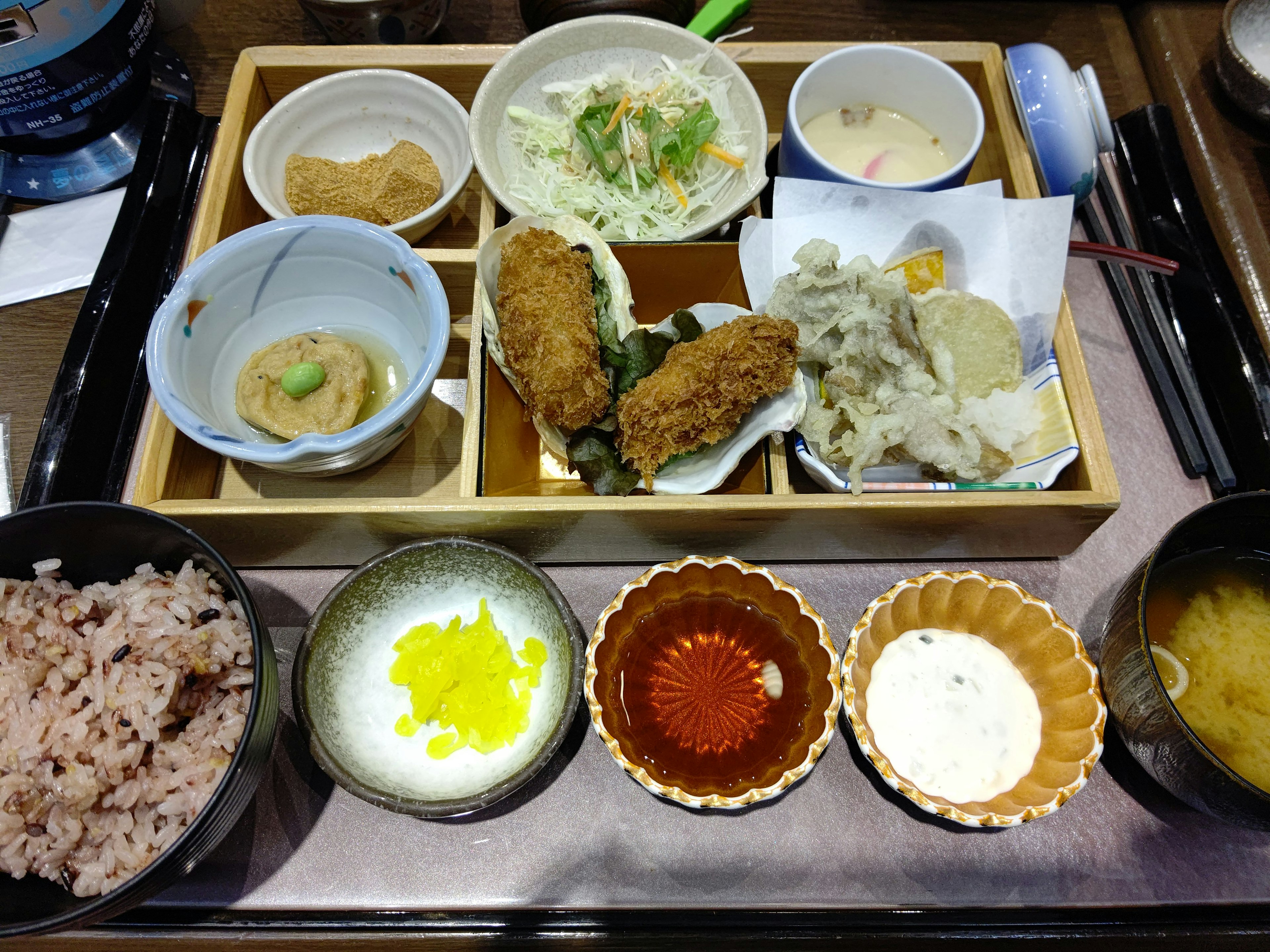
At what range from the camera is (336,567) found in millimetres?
1629

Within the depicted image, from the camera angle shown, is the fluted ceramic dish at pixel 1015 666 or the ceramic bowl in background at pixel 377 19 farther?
the ceramic bowl in background at pixel 377 19

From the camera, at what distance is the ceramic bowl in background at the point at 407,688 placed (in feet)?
4.12

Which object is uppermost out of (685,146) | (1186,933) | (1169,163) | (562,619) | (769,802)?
(685,146)

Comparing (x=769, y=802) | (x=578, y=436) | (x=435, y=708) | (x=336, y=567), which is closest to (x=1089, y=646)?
(x=769, y=802)

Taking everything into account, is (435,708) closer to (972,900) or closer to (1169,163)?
(972,900)

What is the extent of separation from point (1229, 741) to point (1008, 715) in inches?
14.8

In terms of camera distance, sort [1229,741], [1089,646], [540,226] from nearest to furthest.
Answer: [1229,741] < [1089,646] < [540,226]

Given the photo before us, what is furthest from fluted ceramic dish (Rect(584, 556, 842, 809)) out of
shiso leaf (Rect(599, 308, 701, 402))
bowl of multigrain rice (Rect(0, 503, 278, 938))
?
bowl of multigrain rice (Rect(0, 503, 278, 938))

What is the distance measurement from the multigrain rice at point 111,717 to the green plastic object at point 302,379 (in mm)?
466

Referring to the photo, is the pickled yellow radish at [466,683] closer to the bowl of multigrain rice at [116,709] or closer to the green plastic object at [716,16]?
the bowl of multigrain rice at [116,709]

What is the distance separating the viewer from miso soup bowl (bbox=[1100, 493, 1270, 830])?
1.17 meters

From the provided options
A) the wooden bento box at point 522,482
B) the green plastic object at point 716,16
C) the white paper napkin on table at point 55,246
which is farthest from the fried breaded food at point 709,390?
the white paper napkin on table at point 55,246

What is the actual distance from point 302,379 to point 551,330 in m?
0.57

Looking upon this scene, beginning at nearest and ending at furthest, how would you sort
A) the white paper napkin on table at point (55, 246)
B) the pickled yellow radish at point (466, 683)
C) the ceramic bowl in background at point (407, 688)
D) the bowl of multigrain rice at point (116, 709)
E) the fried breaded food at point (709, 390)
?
the bowl of multigrain rice at point (116, 709)
the ceramic bowl in background at point (407, 688)
the pickled yellow radish at point (466, 683)
the fried breaded food at point (709, 390)
the white paper napkin on table at point (55, 246)
